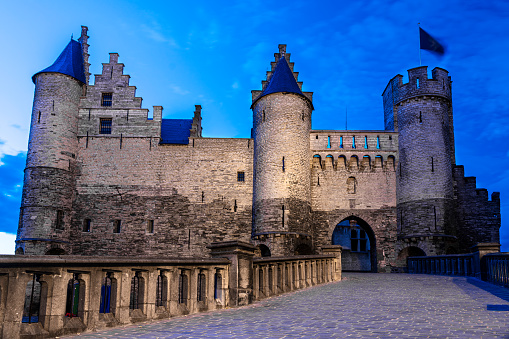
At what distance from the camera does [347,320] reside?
6.81m

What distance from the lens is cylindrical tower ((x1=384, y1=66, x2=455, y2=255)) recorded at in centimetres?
2756

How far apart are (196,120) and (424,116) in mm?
16429

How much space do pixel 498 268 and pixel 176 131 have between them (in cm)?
2590

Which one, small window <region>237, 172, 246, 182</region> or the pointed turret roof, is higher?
the pointed turret roof

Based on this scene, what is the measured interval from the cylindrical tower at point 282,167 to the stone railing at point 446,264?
250 inches

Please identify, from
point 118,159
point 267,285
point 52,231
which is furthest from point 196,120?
point 267,285

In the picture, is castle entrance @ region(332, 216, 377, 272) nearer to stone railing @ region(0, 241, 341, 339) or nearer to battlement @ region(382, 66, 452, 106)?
battlement @ region(382, 66, 452, 106)

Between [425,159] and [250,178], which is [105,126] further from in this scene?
[425,159]

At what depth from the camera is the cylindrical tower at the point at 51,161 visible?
1048 inches

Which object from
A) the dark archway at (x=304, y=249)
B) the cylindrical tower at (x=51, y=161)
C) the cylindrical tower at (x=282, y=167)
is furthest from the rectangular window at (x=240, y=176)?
the cylindrical tower at (x=51, y=161)

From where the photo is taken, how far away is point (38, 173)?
90.1 ft

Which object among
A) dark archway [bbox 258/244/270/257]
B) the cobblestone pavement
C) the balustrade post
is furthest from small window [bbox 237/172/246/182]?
the cobblestone pavement

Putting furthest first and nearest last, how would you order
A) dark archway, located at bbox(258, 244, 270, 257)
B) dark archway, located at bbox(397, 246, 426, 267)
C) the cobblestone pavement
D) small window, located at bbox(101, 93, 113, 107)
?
small window, located at bbox(101, 93, 113, 107)
dark archway, located at bbox(397, 246, 426, 267)
dark archway, located at bbox(258, 244, 270, 257)
the cobblestone pavement

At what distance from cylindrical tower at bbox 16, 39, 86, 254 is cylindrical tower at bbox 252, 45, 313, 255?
11.8 m
